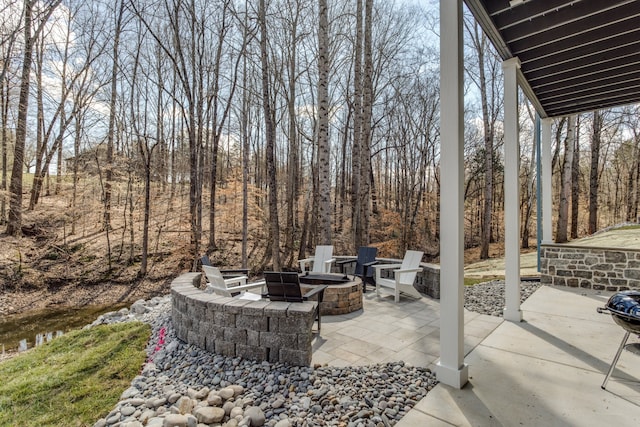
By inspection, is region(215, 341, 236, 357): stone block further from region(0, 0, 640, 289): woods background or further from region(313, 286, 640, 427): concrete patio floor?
region(0, 0, 640, 289): woods background

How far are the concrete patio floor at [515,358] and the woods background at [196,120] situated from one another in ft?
12.5

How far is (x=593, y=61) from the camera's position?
3.91 metres

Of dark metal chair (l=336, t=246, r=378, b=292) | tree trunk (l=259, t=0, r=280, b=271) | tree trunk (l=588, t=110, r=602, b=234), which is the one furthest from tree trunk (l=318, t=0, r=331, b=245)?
tree trunk (l=588, t=110, r=602, b=234)

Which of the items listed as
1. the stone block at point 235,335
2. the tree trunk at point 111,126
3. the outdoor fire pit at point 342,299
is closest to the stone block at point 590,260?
the outdoor fire pit at point 342,299

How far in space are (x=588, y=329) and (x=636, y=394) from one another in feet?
5.21

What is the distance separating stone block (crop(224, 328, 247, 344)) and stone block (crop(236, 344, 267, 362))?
49mm

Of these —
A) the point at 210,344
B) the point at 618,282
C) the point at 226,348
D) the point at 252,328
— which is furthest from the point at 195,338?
the point at 618,282

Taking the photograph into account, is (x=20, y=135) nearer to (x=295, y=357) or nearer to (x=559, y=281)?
(x=295, y=357)

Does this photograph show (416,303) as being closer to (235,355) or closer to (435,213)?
(235,355)

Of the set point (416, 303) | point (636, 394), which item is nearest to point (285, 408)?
point (636, 394)

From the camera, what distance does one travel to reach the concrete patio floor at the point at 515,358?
81.8 inches

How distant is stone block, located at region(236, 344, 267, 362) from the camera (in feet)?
9.84

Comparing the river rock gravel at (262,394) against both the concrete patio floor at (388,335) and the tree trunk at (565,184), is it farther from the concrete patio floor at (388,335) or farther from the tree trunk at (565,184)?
the tree trunk at (565,184)

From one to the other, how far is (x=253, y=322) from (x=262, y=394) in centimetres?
69
